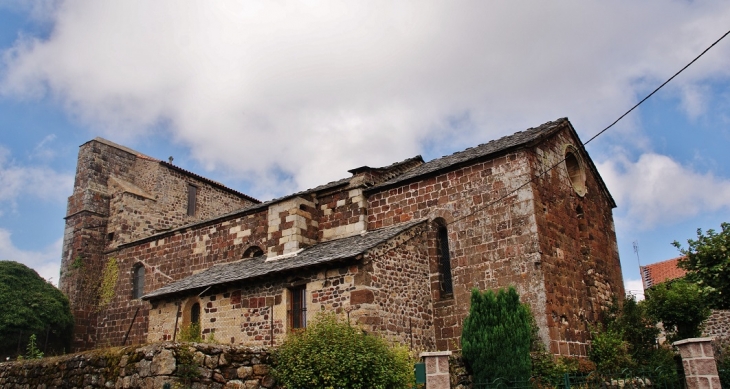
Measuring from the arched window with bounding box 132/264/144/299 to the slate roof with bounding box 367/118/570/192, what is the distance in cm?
1188

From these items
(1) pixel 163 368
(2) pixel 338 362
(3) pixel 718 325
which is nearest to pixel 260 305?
(2) pixel 338 362

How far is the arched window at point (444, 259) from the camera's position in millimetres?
16656

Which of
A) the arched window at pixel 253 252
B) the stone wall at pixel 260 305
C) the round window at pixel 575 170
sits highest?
the round window at pixel 575 170

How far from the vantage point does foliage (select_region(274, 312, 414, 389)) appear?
1068cm

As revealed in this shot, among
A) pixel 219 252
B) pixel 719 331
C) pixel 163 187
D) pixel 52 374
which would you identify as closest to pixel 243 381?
pixel 52 374

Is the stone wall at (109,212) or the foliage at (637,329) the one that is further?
the stone wall at (109,212)

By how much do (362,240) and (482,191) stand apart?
3714mm

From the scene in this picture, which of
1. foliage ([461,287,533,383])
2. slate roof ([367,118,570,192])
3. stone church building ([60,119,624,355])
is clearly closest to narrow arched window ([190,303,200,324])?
stone church building ([60,119,624,355])

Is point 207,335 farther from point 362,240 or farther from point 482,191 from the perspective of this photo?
point 482,191

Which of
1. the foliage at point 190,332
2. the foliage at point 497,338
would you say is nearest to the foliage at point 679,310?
the foliage at point 497,338

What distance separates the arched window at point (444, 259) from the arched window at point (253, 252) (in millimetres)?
6983

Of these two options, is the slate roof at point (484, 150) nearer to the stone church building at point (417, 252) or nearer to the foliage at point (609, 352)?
the stone church building at point (417, 252)

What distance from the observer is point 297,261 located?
1648 centimetres

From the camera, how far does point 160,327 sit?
1905 centimetres
